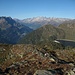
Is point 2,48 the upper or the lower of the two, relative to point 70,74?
lower

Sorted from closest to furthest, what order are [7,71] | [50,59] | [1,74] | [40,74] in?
[40,74], [1,74], [7,71], [50,59]

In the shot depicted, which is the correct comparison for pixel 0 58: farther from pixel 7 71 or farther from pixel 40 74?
pixel 40 74

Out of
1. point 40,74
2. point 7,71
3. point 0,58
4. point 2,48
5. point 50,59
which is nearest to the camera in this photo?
point 40,74

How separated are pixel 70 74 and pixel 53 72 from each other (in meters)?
3.20

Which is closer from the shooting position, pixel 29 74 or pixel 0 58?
pixel 29 74

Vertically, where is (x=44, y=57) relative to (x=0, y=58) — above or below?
above

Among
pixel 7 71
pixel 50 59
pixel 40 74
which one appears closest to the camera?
pixel 40 74

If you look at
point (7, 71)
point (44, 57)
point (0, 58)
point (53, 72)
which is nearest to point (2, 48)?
point (0, 58)

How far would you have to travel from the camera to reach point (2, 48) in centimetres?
11269

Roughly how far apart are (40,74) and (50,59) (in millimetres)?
19642

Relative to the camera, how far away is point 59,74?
113 ft

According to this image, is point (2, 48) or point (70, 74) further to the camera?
point (2, 48)

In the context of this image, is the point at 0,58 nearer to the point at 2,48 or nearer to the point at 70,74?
the point at 2,48

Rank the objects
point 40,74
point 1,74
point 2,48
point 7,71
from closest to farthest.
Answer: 1. point 40,74
2. point 1,74
3. point 7,71
4. point 2,48
